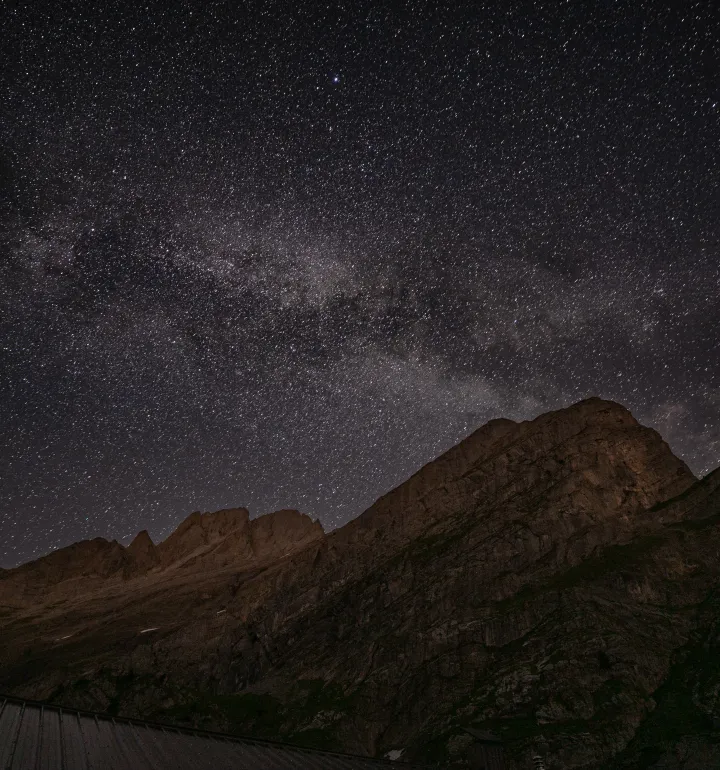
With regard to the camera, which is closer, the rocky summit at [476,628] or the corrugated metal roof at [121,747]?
the corrugated metal roof at [121,747]

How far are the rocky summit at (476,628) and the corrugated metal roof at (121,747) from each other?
36.5 m

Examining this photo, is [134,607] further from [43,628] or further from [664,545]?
[664,545]

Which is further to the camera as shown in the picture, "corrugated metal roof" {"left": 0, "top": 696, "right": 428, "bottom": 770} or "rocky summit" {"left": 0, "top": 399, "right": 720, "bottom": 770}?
"rocky summit" {"left": 0, "top": 399, "right": 720, "bottom": 770}

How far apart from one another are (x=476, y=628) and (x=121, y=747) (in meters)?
72.3

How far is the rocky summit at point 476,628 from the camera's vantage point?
2525 inches

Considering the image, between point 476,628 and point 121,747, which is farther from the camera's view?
point 476,628

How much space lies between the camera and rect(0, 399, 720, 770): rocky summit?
64125 mm

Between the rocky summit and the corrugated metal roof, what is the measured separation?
3647 cm

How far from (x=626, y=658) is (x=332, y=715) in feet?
128

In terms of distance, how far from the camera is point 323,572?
5118 inches

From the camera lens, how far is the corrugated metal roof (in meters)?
19.2

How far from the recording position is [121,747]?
22375 millimetres

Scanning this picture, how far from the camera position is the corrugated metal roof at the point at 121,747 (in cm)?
1923

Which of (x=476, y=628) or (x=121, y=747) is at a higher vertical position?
(x=121, y=747)
